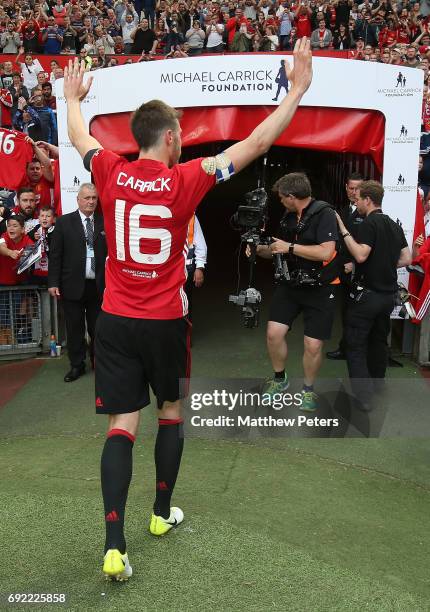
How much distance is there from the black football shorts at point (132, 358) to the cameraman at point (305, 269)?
213 centimetres

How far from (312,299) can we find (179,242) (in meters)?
2.36

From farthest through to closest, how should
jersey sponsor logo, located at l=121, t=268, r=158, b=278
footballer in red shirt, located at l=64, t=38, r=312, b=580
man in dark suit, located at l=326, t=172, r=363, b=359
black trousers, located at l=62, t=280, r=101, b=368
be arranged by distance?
black trousers, located at l=62, t=280, r=101, b=368, man in dark suit, located at l=326, t=172, r=363, b=359, jersey sponsor logo, located at l=121, t=268, r=158, b=278, footballer in red shirt, located at l=64, t=38, r=312, b=580

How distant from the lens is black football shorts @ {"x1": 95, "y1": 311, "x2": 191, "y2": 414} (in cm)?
301

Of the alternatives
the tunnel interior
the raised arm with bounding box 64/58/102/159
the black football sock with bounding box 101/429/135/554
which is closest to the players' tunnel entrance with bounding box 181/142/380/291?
the tunnel interior

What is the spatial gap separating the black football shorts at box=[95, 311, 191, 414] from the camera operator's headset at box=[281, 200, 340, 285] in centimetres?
222

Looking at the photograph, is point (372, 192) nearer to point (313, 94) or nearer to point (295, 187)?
point (295, 187)

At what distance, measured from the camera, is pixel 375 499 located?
13.3 feet

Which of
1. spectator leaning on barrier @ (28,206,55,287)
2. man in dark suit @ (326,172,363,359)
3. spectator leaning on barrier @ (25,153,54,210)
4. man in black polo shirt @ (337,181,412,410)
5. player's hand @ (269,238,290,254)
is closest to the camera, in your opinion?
player's hand @ (269,238,290,254)

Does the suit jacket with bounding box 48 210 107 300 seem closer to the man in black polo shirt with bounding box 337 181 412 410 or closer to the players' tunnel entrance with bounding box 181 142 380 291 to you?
the players' tunnel entrance with bounding box 181 142 380 291

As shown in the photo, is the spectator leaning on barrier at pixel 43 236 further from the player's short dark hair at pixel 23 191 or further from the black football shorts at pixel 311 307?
the black football shorts at pixel 311 307

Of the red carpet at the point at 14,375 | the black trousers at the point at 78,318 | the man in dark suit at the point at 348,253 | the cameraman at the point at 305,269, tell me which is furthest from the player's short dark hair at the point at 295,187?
the red carpet at the point at 14,375

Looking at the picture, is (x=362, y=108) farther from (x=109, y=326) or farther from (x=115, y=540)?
(x=115, y=540)

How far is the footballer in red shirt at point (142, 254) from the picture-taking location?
286cm

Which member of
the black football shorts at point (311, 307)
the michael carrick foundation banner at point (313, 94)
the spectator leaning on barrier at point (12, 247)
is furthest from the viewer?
the spectator leaning on barrier at point (12, 247)
